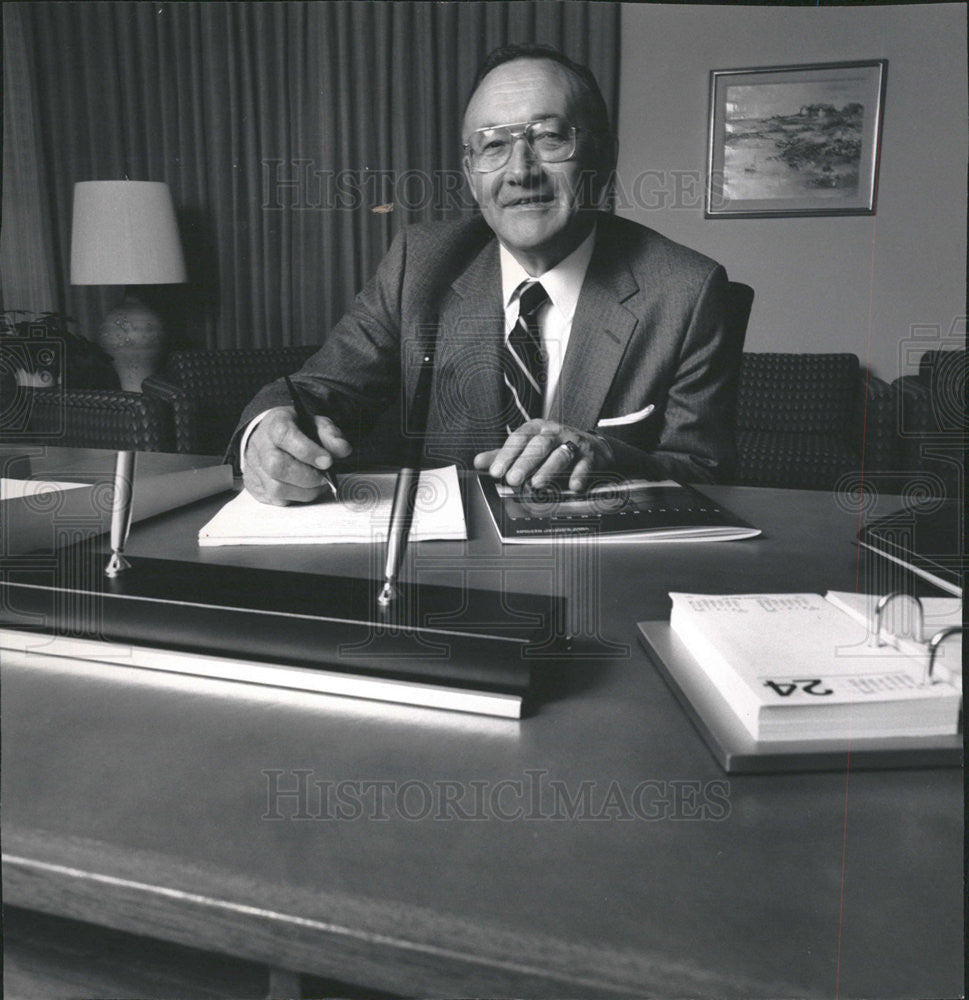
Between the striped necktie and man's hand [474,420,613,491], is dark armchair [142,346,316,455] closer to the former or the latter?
the striped necktie

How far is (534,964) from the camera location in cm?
22

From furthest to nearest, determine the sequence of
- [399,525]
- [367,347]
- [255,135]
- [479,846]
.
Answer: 1. [255,135]
2. [367,347]
3. [399,525]
4. [479,846]

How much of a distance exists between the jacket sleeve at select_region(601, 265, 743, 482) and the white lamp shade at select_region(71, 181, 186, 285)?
1590 mm

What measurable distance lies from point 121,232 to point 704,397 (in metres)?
1.69

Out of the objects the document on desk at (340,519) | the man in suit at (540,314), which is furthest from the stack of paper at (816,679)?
the man in suit at (540,314)

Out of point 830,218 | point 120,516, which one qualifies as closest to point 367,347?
point 120,516

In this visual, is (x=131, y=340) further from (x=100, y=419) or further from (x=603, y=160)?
(x=603, y=160)

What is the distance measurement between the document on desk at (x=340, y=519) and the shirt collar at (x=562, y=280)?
493 millimetres

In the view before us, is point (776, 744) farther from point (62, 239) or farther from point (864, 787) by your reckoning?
point (62, 239)

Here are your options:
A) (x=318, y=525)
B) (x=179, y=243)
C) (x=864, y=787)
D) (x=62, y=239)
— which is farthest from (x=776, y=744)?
(x=62, y=239)

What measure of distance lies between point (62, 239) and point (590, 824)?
2678 mm

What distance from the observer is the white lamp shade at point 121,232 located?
2.12 meters

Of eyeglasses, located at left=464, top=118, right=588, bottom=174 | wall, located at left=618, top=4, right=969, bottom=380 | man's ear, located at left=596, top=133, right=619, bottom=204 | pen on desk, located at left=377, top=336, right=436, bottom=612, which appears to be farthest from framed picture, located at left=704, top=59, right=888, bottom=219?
pen on desk, located at left=377, top=336, right=436, bottom=612

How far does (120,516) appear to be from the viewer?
0.44 m
